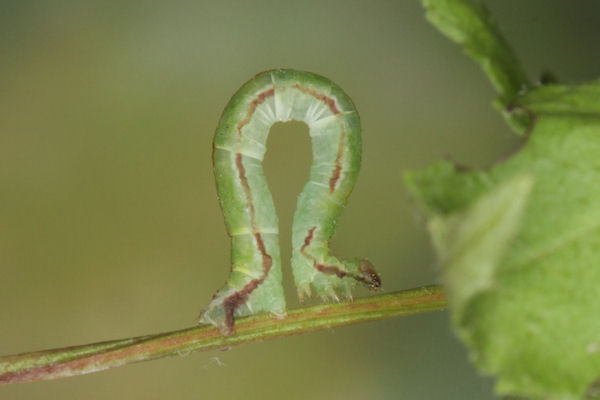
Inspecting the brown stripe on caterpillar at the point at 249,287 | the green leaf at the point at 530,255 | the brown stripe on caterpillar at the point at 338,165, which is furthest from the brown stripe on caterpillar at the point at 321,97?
the green leaf at the point at 530,255

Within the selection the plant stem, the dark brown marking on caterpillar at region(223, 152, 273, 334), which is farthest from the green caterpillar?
the plant stem

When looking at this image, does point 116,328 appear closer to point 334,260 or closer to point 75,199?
point 75,199

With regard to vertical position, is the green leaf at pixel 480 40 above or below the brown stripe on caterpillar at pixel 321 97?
above

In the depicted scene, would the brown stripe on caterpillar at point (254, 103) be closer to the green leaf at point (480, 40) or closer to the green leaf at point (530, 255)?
the green leaf at point (480, 40)

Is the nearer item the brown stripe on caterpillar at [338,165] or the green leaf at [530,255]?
the green leaf at [530,255]

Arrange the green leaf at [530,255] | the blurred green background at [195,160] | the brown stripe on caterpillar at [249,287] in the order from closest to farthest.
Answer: the green leaf at [530,255] < the brown stripe on caterpillar at [249,287] < the blurred green background at [195,160]

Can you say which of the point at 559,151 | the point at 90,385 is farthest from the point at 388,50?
the point at 559,151

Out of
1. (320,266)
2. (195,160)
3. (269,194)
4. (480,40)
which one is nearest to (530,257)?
(480,40)

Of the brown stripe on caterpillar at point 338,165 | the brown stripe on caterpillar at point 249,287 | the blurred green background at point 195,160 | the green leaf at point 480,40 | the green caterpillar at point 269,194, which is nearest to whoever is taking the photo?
the green leaf at point 480,40
